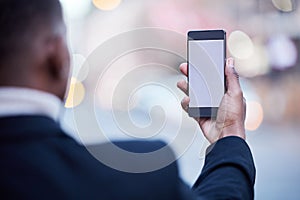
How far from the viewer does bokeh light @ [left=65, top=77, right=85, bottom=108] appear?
193 cm

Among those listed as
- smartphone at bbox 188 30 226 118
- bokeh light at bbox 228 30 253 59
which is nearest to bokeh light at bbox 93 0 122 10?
bokeh light at bbox 228 30 253 59

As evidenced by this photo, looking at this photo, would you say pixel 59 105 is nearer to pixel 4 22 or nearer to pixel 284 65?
pixel 4 22

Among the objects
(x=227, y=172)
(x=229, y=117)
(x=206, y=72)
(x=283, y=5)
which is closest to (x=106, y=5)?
(x=283, y=5)

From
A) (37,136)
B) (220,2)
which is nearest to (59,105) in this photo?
(37,136)

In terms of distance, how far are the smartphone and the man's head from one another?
431 mm

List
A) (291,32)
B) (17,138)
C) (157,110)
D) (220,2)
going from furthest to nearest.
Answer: (291,32) < (220,2) < (157,110) < (17,138)

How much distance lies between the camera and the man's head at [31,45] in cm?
78

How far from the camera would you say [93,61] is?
6.23 feet

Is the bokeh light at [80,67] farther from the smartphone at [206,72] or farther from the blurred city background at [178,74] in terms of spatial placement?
the smartphone at [206,72]

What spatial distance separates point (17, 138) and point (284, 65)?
2.40 meters

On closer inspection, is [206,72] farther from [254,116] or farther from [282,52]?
[254,116]

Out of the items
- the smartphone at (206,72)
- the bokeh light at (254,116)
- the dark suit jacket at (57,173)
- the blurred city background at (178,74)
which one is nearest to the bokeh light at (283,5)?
the blurred city background at (178,74)

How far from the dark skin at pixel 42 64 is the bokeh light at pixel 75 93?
108 centimetres

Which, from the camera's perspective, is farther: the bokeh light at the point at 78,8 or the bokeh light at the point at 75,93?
the bokeh light at the point at 78,8
